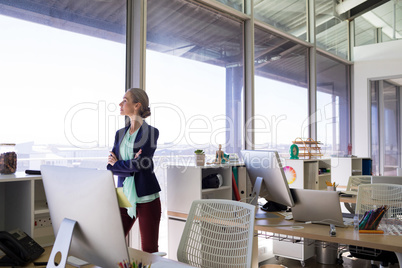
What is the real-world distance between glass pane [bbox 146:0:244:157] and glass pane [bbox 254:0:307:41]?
534mm

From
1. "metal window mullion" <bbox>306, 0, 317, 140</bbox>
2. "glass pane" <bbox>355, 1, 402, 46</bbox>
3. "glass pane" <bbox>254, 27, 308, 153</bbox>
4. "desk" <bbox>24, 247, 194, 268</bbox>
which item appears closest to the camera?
"desk" <bbox>24, 247, 194, 268</bbox>

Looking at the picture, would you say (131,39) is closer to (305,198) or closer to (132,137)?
(132,137)

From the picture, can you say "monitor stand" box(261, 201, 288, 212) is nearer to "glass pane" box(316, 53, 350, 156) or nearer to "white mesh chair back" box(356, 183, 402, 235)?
"white mesh chair back" box(356, 183, 402, 235)

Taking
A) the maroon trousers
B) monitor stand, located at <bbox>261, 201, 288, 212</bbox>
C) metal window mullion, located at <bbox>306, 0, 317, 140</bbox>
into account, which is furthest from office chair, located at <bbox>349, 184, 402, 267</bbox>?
metal window mullion, located at <bbox>306, 0, 317, 140</bbox>

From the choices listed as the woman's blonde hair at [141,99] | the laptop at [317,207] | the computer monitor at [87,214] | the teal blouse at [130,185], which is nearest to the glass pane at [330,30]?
the laptop at [317,207]

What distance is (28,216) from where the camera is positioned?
83.1 inches

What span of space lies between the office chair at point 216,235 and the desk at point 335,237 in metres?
0.56

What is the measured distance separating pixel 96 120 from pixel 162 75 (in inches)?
32.5

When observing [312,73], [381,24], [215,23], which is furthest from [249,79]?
[381,24]

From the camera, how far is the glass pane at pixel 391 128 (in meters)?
7.40

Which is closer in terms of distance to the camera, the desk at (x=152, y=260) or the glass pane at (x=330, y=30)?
the desk at (x=152, y=260)

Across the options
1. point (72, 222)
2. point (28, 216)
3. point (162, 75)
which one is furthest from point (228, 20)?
→ point (72, 222)

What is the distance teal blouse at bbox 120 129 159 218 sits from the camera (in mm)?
2488

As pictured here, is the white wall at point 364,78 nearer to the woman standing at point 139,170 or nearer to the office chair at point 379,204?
the office chair at point 379,204
